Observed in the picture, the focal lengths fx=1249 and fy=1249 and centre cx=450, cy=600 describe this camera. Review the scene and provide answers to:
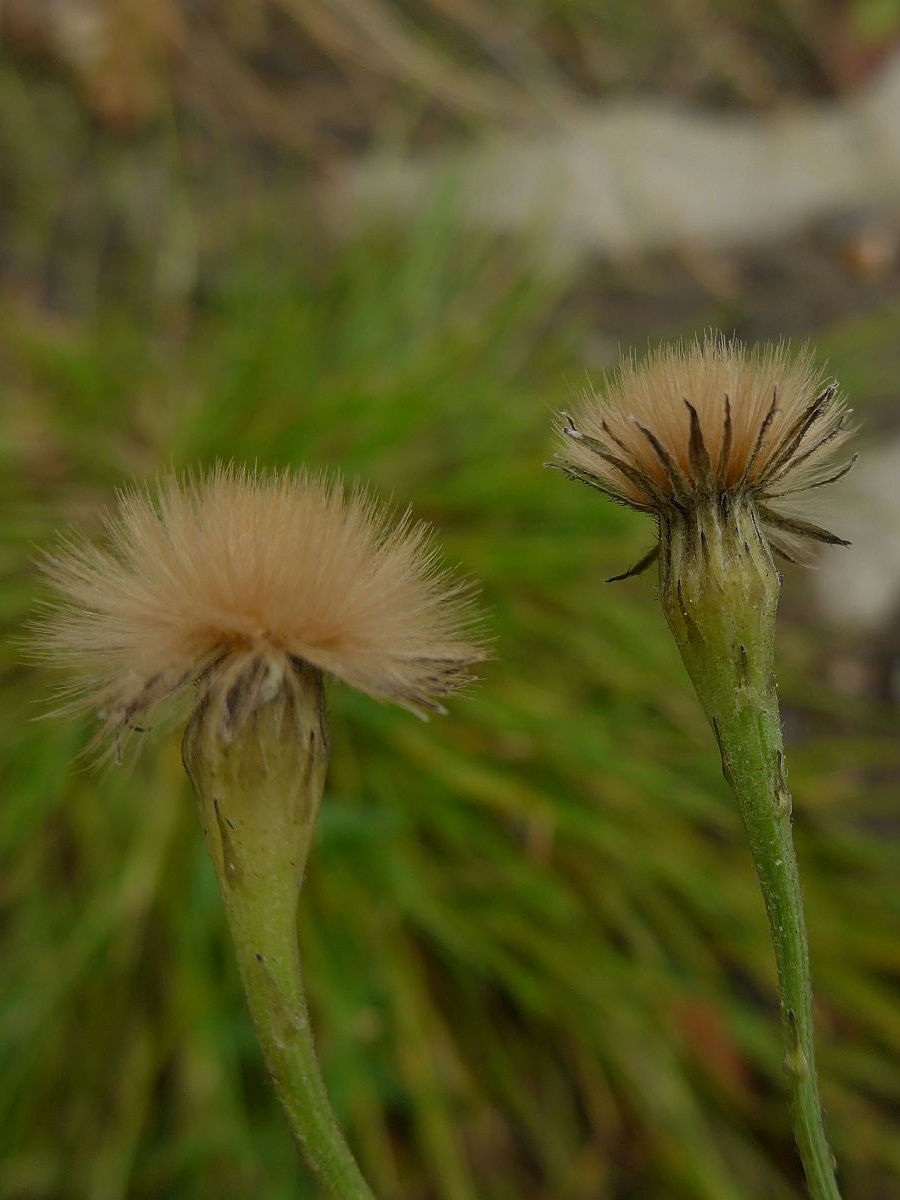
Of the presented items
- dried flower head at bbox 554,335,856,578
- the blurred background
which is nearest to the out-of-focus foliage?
the blurred background

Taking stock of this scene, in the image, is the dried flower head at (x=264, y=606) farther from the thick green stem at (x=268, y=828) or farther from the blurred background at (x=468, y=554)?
the blurred background at (x=468, y=554)

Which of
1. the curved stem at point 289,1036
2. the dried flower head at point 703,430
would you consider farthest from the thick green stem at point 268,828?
the dried flower head at point 703,430

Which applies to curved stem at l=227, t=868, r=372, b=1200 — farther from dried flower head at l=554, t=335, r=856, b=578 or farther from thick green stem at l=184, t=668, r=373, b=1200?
dried flower head at l=554, t=335, r=856, b=578

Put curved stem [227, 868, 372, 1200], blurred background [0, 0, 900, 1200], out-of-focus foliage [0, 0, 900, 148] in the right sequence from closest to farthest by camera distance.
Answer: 1. curved stem [227, 868, 372, 1200]
2. blurred background [0, 0, 900, 1200]
3. out-of-focus foliage [0, 0, 900, 148]

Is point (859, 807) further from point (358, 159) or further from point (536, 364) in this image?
point (358, 159)

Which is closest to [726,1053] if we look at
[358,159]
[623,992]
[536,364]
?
[623,992]

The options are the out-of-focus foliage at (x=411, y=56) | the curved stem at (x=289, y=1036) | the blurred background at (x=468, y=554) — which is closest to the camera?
the curved stem at (x=289, y=1036)

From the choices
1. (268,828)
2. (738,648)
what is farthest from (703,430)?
(268,828)
